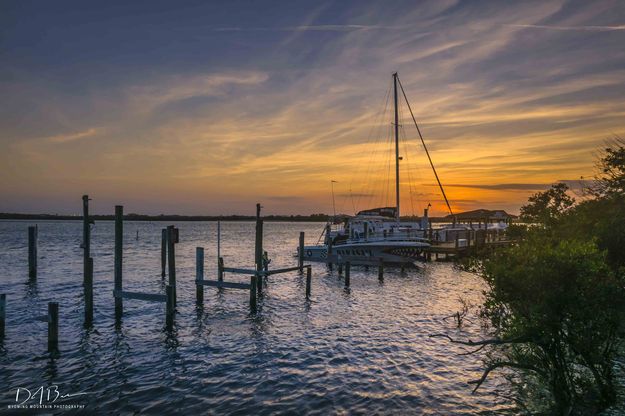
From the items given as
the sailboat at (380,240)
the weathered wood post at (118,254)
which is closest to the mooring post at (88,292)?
the weathered wood post at (118,254)

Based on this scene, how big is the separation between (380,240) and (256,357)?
23.9 meters

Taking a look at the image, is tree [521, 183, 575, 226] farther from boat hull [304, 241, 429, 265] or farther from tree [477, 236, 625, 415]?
boat hull [304, 241, 429, 265]

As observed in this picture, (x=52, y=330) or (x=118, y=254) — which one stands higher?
(x=118, y=254)

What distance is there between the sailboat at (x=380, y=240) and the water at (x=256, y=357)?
36.9 feet

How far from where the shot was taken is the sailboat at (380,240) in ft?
109

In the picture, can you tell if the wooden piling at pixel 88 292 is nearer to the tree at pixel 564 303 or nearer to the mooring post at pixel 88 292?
the mooring post at pixel 88 292

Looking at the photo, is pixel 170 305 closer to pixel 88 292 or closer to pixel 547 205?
pixel 88 292

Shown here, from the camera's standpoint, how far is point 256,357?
11953 millimetres

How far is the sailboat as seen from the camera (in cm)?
3316

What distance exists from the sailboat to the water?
11257 mm

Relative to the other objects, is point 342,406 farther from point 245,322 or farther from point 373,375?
point 245,322
